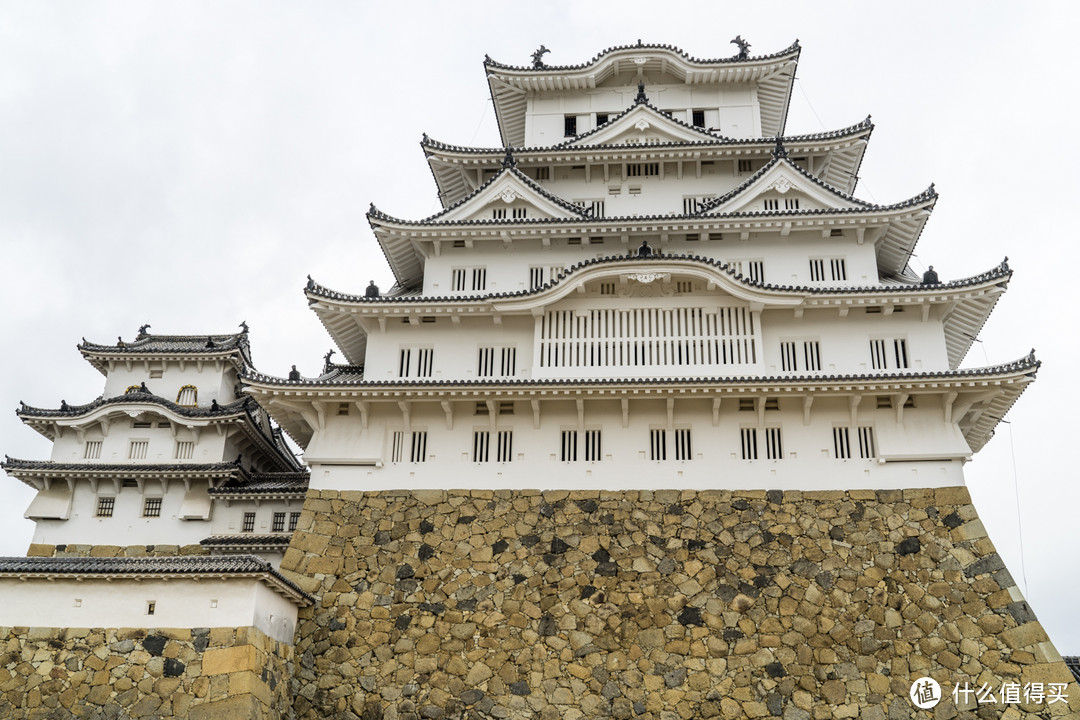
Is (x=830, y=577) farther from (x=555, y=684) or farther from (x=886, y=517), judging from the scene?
(x=555, y=684)

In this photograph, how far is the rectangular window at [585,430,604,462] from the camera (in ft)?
63.3

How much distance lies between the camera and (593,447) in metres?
19.4

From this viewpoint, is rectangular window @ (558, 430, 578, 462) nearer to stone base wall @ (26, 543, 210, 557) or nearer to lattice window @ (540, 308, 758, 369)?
lattice window @ (540, 308, 758, 369)

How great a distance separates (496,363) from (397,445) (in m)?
3.03

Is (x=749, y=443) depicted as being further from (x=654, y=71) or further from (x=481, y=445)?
(x=654, y=71)

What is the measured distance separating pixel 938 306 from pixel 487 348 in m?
10.4

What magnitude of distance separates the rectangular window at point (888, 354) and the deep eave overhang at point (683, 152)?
21.3 ft

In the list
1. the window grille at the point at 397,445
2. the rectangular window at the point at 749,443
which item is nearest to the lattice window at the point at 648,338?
the rectangular window at the point at 749,443

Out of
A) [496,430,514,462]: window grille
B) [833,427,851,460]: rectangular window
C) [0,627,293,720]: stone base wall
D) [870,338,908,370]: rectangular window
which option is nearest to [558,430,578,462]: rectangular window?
[496,430,514,462]: window grille

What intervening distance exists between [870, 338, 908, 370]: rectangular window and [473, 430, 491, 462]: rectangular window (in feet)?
28.7

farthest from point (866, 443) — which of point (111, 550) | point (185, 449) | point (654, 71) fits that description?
point (111, 550)

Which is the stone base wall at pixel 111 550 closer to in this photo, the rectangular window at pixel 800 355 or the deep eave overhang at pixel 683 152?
the deep eave overhang at pixel 683 152

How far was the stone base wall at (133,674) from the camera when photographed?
15.2 m

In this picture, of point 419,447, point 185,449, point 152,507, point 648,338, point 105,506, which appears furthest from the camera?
point 185,449
